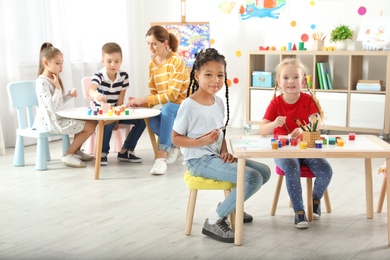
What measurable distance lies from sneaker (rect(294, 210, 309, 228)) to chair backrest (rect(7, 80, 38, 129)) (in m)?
2.47

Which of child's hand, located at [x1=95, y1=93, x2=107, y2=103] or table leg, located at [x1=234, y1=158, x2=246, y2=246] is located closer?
table leg, located at [x1=234, y1=158, x2=246, y2=246]

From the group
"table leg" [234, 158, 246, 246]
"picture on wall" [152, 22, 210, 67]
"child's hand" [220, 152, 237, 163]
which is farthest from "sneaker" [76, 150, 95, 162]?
"table leg" [234, 158, 246, 246]

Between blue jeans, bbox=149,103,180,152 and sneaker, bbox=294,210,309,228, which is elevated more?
blue jeans, bbox=149,103,180,152

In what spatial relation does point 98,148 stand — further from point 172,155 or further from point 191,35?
point 191,35

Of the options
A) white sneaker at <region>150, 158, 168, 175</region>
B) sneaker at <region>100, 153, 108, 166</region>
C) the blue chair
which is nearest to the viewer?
white sneaker at <region>150, 158, 168, 175</region>

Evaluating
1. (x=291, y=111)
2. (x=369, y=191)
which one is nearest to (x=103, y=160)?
(x=291, y=111)

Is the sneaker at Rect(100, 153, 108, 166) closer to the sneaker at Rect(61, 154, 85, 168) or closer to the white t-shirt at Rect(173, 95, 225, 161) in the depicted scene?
the sneaker at Rect(61, 154, 85, 168)

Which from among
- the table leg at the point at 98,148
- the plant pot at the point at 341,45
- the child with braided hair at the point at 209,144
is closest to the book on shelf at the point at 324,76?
the plant pot at the point at 341,45

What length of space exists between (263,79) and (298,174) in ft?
10.2

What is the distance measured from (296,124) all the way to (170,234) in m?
0.84

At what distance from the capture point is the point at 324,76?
5.83 meters

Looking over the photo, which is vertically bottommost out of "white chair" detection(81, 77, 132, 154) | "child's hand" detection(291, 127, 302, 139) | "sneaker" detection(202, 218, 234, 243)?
"sneaker" detection(202, 218, 234, 243)

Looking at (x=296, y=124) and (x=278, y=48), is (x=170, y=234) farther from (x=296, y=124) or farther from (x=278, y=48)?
(x=278, y=48)

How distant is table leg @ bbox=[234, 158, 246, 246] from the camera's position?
278 cm
